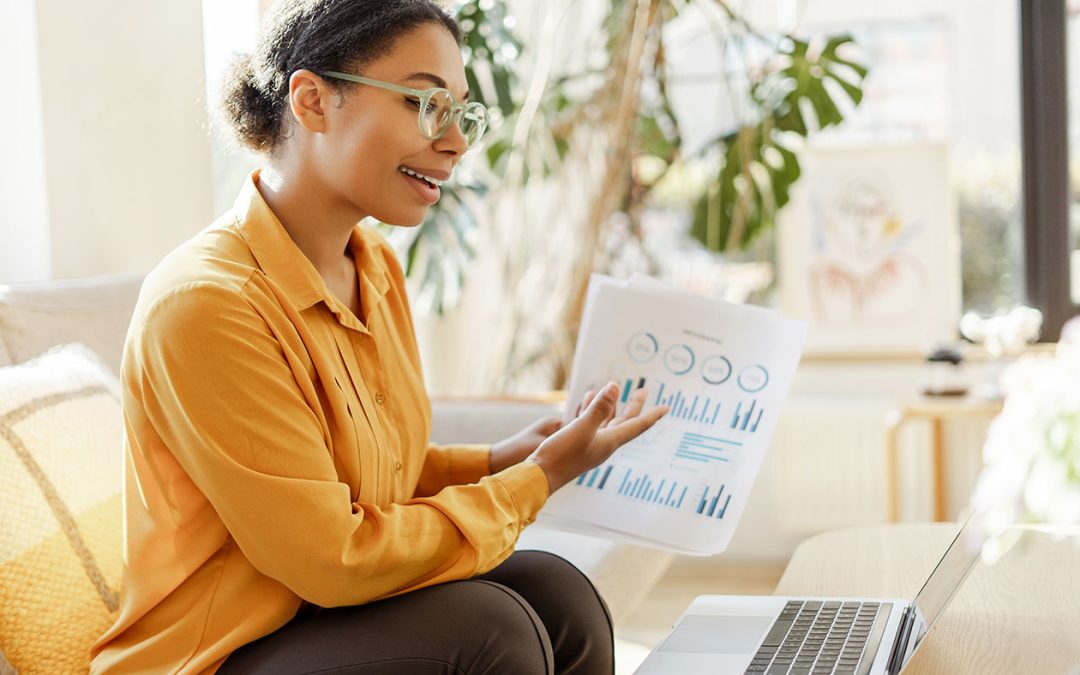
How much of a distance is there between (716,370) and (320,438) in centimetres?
50

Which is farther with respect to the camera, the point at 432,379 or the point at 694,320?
the point at 432,379

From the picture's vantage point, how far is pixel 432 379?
360 cm

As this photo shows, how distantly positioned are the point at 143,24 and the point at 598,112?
120 centimetres

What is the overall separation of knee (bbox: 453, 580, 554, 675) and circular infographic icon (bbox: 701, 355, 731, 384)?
37 centimetres

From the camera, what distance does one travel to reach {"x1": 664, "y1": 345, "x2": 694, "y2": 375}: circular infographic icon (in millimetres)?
1472

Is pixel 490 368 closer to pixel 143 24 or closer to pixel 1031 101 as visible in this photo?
pixel 143 24

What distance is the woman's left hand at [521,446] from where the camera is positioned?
5.11 feet

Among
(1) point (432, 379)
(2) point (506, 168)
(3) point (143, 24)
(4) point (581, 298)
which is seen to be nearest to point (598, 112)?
(2) point (506, 168)

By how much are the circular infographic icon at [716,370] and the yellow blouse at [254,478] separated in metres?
0.27

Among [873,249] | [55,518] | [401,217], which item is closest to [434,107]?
[401,217]

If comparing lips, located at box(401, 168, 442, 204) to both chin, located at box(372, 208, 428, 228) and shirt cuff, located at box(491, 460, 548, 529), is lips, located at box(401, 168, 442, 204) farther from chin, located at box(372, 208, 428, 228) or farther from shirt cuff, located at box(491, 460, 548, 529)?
shirt cuff, located at box(491, 460, 548, 529)

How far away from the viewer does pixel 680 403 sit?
4.80 feet

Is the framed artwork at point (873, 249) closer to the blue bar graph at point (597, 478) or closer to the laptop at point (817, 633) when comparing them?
the blue bar graph at point (597, 478)

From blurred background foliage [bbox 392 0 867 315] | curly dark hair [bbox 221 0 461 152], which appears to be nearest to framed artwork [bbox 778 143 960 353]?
blurred background foliage [bbox 392 0 867 315]
